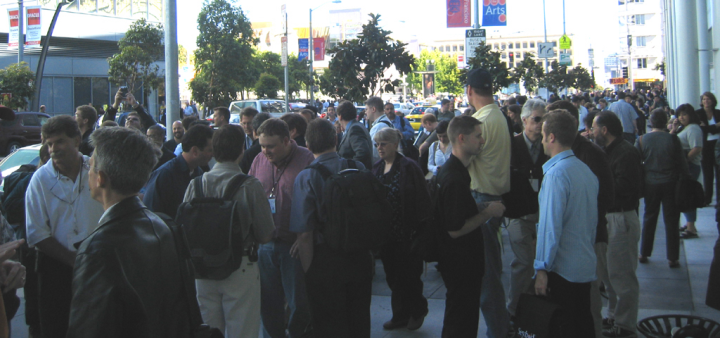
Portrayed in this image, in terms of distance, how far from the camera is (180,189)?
15.3 feet

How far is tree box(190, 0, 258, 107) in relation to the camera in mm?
34031

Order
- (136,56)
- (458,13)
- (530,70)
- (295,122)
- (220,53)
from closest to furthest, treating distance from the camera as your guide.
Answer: (295,122) → (458,13) → (136,56) → (530,70) → (220,53)

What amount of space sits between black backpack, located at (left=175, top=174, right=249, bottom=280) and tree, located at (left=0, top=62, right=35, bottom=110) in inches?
1017

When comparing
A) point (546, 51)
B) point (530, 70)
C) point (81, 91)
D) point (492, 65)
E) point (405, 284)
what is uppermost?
point (546, 51)

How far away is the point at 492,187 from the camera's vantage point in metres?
4.60

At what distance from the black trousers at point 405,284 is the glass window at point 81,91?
36.5 metres

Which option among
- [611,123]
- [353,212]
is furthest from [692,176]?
[353,212]

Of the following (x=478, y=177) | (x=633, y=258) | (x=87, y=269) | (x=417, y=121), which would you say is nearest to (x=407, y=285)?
(x=478, y=177)

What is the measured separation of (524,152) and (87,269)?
157 inches

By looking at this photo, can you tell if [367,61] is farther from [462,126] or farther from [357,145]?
[462,126]

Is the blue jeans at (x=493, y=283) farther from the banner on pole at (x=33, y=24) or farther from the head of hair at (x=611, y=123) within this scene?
the banner on pole at (x=33, y=24)

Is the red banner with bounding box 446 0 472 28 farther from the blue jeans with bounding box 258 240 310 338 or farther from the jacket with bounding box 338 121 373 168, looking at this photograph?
the blue jeans with bounding box 258 240 310 338

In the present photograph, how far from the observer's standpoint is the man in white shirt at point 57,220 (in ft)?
12.7

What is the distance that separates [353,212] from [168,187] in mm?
1597
